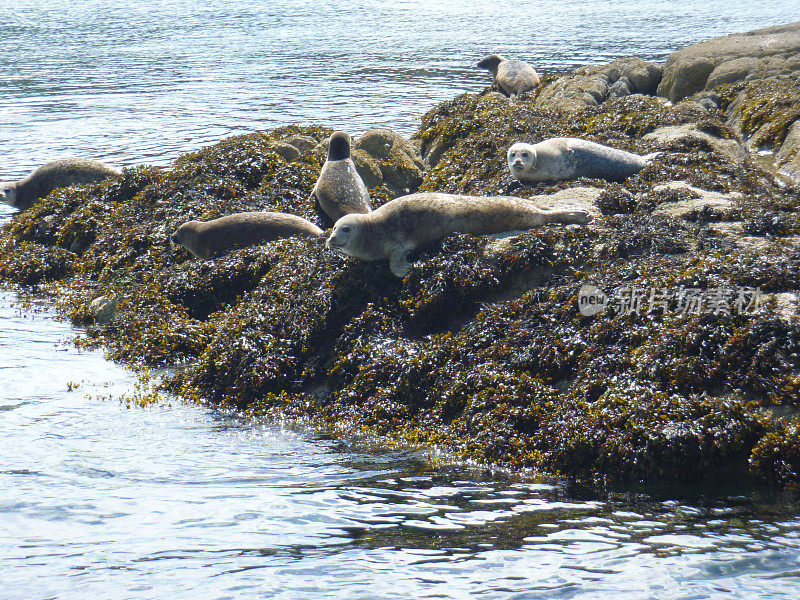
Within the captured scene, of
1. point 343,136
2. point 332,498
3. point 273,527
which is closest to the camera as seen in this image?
point 273,527

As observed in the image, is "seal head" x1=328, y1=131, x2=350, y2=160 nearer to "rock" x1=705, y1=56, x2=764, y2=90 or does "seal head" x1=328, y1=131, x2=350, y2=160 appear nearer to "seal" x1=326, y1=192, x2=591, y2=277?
"seal" x1=326, y1=192, x2=591, y2=277

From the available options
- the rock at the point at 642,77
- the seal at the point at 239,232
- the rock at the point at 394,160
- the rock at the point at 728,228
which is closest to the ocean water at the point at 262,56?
the rock at the point at 642,77

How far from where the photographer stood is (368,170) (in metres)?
10.6

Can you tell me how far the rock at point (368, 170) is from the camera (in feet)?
34.7

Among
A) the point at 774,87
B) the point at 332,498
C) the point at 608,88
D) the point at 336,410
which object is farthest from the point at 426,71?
the point at 332,498

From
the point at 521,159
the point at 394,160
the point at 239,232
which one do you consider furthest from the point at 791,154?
the point at 239,232

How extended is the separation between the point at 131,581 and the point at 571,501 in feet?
7.31

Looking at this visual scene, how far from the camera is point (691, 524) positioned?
3854mm

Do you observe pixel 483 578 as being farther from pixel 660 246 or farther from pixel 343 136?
pixel 343 136

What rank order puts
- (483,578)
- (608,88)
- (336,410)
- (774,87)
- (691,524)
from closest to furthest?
(483,578), (691,524), (336,410), (774,87), (608,88)

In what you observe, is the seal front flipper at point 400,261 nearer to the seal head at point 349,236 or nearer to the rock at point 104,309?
the seal head at point 349,236

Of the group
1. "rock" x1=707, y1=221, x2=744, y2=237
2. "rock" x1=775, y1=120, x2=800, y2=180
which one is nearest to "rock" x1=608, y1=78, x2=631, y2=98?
"rock" x1=775, y1=120, x2=800, y2=180

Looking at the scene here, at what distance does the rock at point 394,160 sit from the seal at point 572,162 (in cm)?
237

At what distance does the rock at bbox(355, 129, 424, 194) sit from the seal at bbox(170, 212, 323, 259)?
230cm
